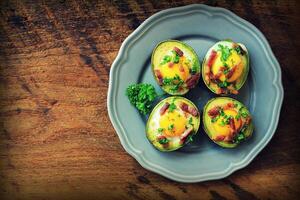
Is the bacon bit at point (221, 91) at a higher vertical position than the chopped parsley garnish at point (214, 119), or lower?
higher

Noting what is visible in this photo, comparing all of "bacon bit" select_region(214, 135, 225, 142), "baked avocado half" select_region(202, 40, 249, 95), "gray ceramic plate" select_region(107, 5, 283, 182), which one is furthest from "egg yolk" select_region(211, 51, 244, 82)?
"bacon bit" select_region(214, 135, 225, 142)

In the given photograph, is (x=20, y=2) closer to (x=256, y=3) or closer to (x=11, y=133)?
(x=11, y=133)

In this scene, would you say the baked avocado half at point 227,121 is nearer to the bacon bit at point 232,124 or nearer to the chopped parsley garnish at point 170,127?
the bacon bit at point 232,124

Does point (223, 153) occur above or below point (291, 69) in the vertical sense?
below

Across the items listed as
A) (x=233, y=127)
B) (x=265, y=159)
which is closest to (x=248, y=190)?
(x=265, y=159)

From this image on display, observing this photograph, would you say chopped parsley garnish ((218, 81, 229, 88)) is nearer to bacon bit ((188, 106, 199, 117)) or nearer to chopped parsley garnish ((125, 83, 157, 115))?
Result: bacon bit ((188, 106, 199, 117))

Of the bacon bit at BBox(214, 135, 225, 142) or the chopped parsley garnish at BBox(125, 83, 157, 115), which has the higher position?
the chopped parsley garnish at BBox(125, 83, 157, 115)

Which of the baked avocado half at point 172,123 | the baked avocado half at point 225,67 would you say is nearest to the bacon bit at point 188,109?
the baked avocado half at point 172,123
